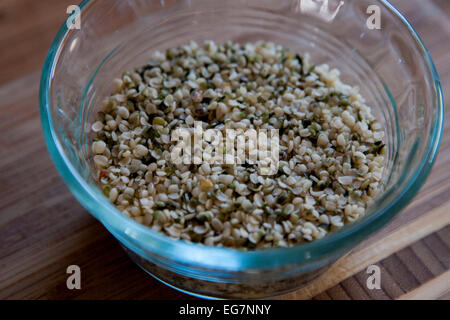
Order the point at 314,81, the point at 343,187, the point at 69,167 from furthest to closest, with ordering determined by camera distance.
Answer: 1. the point at 314,81
2. the point at 343,187
3. the point at 69,167

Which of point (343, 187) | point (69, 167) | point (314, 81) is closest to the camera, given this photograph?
point (69, 167)

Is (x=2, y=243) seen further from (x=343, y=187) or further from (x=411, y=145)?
(x=411, y=145)

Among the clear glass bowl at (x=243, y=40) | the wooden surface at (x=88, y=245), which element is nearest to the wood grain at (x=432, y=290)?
the wooden surface at (x=88, y=245)

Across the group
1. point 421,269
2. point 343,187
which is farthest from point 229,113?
point 421,269

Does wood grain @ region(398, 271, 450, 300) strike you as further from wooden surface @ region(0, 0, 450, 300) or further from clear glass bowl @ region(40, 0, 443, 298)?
clear glass bowl @ region(40, 0, 443, 298)

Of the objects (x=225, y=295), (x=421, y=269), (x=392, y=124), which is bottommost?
(x=421, y=269)

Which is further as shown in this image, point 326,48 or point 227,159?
point 326,48
